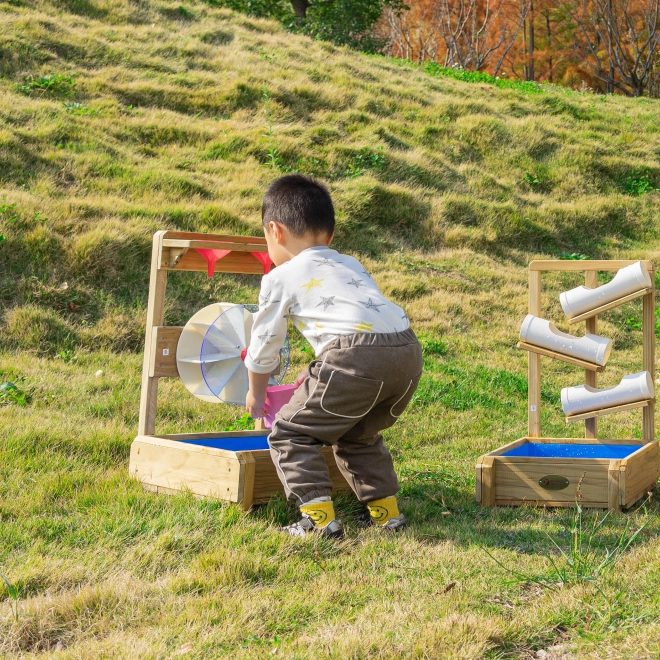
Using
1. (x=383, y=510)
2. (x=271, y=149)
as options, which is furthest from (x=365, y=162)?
(x=383, y=510)

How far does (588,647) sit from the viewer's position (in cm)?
228

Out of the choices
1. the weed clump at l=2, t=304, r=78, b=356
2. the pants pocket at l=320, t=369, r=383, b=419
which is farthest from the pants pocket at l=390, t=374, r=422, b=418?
the weed clump at l=2, t=304, r=78, b=356

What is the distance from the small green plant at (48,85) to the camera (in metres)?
10.9

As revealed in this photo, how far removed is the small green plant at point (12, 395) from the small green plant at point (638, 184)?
10.7 m

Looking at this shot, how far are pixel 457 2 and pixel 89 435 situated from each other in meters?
27.9

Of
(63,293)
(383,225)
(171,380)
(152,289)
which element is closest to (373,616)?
(152,289)

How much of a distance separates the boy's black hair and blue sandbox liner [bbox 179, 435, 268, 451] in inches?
51.0

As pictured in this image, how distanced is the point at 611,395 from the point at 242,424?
2305mm

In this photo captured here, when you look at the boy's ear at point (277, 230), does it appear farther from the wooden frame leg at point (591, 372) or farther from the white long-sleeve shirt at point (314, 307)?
the wooden frame leg at point (591, 372)

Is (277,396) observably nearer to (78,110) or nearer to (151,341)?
(151,341)

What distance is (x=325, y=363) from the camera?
331cm

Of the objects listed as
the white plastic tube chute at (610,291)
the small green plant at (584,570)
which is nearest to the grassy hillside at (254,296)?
the small green plant at (584,570)

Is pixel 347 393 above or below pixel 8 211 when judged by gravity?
below

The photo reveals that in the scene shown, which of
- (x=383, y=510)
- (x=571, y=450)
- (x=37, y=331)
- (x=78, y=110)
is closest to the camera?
(x=383, y=510)
